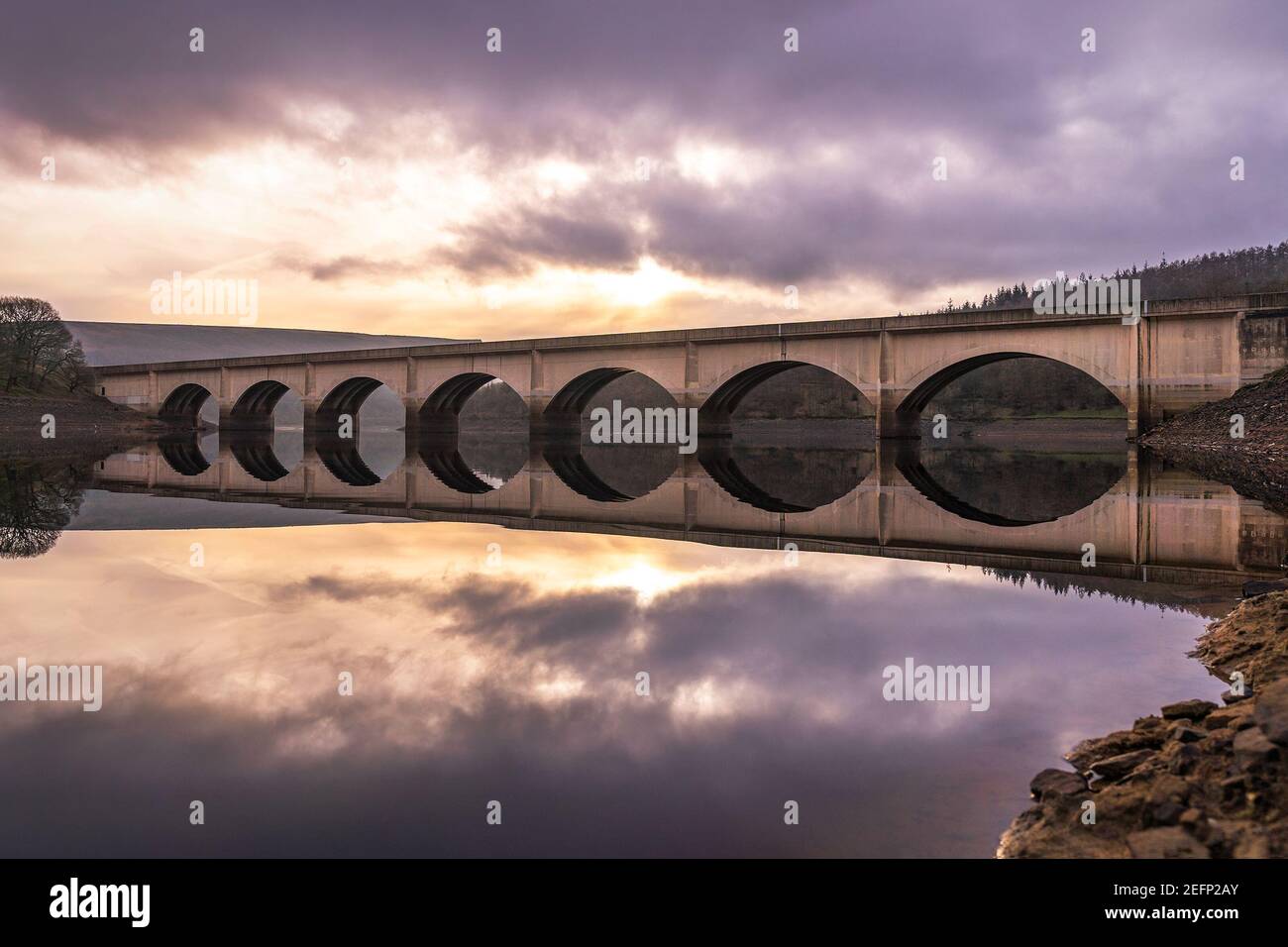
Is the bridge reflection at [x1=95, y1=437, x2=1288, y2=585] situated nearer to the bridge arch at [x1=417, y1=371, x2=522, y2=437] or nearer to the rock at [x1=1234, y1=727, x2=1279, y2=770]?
the rock at [x1=1234, y1=727, x2=1279, y2=770]

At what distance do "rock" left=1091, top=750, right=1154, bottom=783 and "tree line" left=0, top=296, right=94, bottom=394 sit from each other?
214ft

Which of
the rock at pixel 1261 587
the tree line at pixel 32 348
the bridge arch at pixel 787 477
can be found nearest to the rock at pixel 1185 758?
the rock at pixel 1261 587

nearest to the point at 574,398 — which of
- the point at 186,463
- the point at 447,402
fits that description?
the point at 447,402

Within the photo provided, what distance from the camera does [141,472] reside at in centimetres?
2623

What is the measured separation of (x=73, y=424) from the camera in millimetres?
57688

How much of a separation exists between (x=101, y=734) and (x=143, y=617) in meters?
3.12

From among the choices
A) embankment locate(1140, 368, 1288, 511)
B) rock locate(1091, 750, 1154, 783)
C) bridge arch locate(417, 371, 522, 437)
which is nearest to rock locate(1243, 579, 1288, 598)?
rock locate(1091, 750, 1154, 783)

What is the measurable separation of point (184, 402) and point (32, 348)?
16.9 meters

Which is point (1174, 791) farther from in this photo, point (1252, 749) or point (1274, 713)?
point (1274, 713)

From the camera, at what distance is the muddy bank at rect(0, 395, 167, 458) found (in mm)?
45703

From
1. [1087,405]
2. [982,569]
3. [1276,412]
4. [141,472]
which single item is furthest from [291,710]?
[1087,405]
